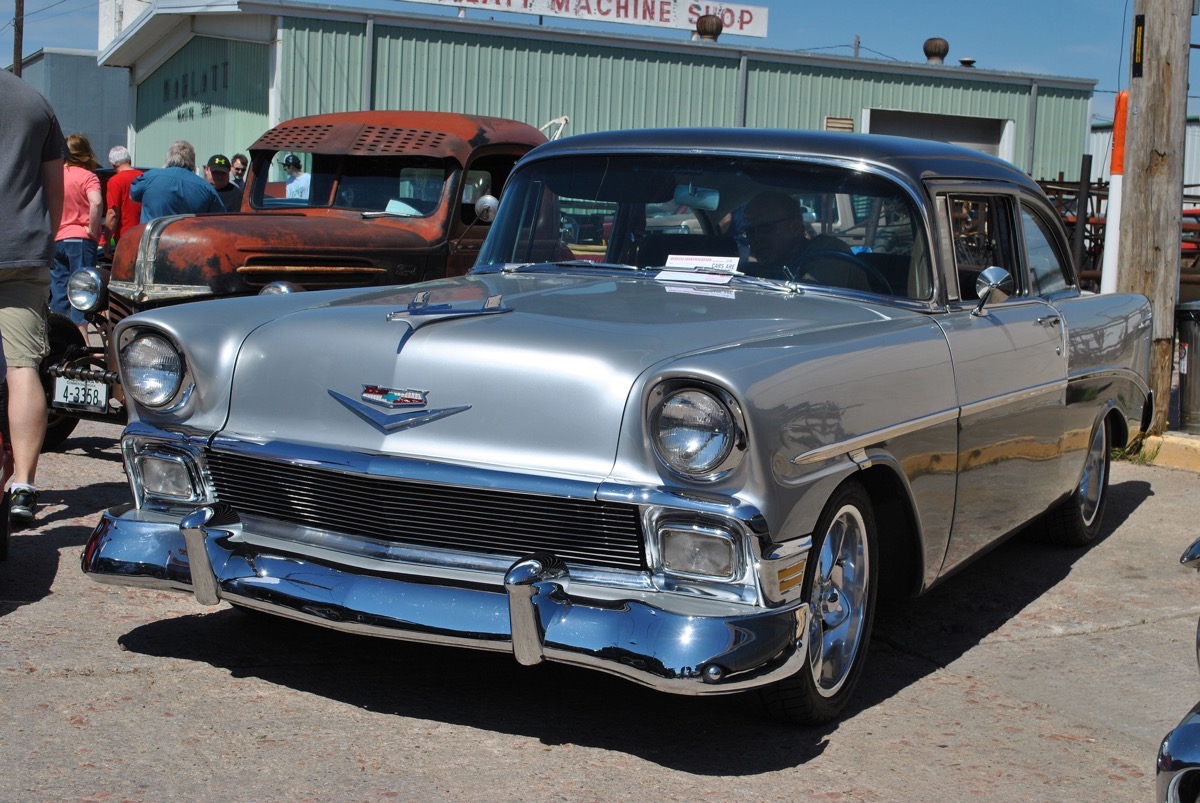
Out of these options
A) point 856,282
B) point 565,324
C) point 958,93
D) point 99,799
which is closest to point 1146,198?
point 856,282

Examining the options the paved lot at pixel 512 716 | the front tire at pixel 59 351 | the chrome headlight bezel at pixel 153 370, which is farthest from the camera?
the front tire at pixel 59 351

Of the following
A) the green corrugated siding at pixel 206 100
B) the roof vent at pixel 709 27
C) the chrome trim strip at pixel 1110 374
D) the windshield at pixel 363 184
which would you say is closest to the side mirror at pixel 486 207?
the windshield at pixel 363 184

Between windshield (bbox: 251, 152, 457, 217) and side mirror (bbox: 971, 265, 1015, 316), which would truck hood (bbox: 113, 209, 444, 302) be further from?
side mirror (bbox: 971, 265, 1015, 316)

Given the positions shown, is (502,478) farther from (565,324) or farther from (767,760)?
(767,760)

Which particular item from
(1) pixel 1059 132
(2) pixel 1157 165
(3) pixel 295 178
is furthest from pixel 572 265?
(1) pixel 1059 132

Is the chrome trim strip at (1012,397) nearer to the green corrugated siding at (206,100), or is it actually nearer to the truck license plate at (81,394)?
the truck license plate at (81,394)

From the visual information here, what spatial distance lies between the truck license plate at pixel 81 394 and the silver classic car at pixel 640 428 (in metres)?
2.40

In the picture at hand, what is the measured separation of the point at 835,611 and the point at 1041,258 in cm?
227

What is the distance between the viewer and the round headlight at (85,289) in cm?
652

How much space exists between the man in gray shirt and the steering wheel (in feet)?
9.33

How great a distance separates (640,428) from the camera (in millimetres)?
3141

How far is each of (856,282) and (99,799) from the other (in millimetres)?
2567

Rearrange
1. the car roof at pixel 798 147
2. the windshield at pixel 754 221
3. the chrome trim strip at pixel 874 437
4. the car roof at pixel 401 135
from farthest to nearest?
the car roof at pixel 401 135
the car roof at pixel 798 147
the windshield at pixel 754 221
the chrome trim strip at pixel 874 437

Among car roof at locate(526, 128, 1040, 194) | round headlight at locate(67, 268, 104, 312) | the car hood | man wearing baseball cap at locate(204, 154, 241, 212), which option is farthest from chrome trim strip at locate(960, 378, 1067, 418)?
man wearing baseball cap at locate(204, 154, 241, 212)
